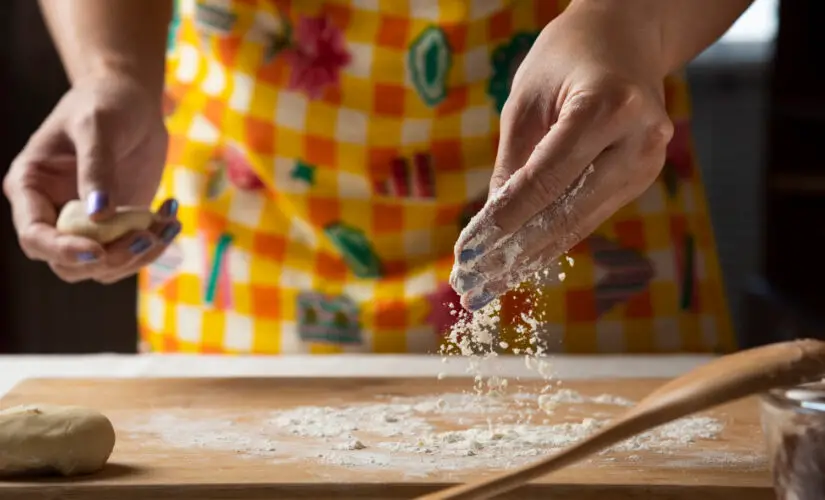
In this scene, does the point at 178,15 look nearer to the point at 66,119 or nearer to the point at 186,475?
the point at 66,119

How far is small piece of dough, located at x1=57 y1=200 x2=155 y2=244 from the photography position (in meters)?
1.15

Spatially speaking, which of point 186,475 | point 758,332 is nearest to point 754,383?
point 186,475

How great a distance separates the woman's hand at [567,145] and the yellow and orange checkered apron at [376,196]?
41 centimetres

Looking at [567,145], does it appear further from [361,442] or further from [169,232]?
[169,232]

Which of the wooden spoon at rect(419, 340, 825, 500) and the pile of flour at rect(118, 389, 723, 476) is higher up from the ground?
the wooden spoon at rect(419, 340, 825, 500)

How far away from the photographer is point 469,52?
4.30 feet

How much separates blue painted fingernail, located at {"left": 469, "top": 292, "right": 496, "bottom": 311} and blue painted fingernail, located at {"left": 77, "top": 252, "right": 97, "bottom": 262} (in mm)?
429

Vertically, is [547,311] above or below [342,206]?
below

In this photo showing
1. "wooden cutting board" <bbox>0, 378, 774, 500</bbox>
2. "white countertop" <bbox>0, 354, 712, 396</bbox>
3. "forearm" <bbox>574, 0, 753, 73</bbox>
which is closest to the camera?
"wooden cutting board" <bbox>0, 378, 774, 500</bbox>

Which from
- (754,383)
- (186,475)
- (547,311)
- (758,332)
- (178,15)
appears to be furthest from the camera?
(758,332)

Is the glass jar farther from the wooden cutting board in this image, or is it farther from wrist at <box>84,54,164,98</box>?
wrist at <box>84,54,164,98</box>

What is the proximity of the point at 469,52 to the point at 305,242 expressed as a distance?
0.29 meters

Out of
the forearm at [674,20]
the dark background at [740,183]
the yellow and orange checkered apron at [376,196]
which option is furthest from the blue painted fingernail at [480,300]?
the dark background at [740,183]

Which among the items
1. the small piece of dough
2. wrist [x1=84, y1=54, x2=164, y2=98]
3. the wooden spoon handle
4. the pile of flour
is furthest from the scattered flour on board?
wrist [x1=84, y1=54, x2=164, y2=98]
